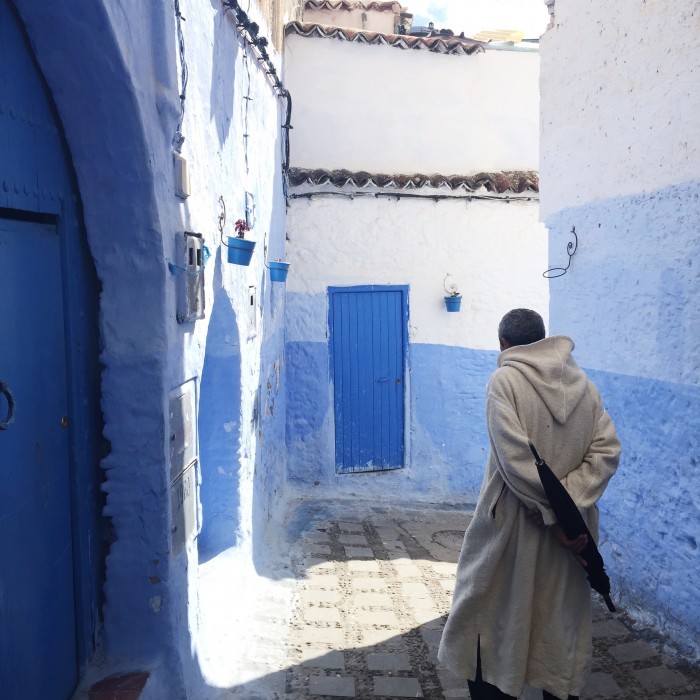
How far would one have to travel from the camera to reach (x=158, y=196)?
2510 millimetres

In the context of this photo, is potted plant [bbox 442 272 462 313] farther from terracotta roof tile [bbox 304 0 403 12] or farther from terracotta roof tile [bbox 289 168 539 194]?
terracotta roof tile [bbox 304 0 403 12]

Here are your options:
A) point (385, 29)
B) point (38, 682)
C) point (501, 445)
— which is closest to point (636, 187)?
point (501, 445)

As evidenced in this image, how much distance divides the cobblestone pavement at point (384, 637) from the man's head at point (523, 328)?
64.0 inches

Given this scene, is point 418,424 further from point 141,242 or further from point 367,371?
point 141,242

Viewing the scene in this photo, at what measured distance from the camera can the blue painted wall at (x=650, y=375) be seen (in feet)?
11.7

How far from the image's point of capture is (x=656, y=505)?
388 centimetres

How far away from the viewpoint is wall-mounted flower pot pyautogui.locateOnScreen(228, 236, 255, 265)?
11.1 feet

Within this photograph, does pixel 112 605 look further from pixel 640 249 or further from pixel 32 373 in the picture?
pixel 640 249

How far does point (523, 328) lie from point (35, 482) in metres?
1.81

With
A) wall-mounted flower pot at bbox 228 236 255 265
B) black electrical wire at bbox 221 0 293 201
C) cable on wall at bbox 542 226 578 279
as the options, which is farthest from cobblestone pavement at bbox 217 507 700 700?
black electrical wire at bbox 221 0 293 201

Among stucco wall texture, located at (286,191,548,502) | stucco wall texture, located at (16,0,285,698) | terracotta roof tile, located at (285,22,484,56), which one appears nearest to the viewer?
stucco wall texture, located at (16,0,285,698)

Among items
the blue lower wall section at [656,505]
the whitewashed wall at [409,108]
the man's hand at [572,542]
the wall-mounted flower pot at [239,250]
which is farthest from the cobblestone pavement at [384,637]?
the whitewashed wall at [409,108]

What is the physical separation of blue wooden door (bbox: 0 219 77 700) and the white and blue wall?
16.6 feet

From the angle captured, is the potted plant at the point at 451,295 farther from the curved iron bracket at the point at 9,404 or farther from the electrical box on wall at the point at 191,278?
the curved iron bracket at the point at 9,404
